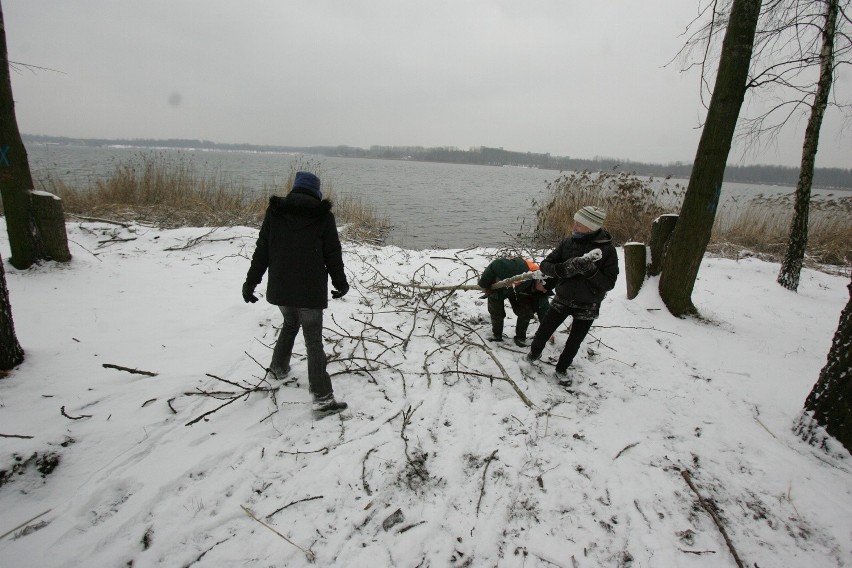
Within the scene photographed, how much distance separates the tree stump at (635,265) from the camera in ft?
17.6

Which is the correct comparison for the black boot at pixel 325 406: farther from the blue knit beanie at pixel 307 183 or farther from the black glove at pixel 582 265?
Result: the black glove at pixel 582 265

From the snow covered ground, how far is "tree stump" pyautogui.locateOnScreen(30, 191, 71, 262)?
24.1 inches

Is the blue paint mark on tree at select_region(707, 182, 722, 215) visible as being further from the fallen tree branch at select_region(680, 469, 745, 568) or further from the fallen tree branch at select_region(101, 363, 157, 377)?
the fallen tree branch at select_region(101, 363, 157, 377)

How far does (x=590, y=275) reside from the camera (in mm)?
3400

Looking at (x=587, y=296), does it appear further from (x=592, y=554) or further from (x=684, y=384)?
(x=592, y=554)

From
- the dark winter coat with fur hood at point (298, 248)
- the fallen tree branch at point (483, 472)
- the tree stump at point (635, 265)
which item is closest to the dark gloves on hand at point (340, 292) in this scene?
the dark winter coat with fur hood at point (298, 248)

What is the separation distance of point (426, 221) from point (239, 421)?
12.5m

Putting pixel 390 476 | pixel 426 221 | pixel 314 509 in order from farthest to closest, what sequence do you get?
pixel 426 221
pixel 390 476
pixel 314 509

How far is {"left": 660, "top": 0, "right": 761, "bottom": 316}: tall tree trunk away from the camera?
427 cm

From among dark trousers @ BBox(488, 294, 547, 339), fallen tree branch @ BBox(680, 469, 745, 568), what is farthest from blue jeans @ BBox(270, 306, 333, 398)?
fallen tree branch @ BBox(680, 469, 745, 568)

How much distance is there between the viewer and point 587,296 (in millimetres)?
3457

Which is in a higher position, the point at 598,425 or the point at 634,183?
the point at 634,183

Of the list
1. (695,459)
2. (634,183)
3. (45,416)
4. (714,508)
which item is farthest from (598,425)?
(634,183)

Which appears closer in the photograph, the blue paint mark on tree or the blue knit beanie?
the blue knit beanie
